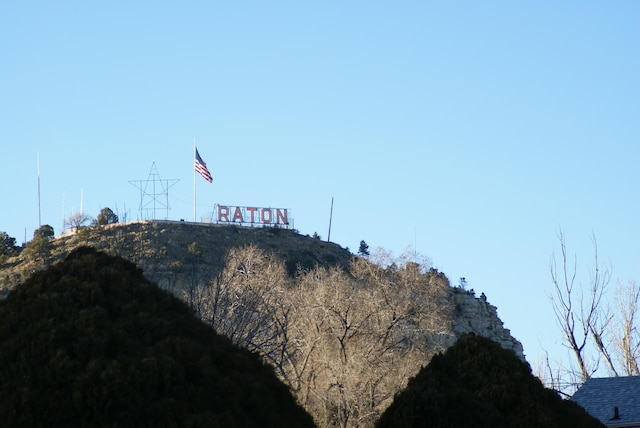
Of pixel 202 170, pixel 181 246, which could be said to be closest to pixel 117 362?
pixel 202 170

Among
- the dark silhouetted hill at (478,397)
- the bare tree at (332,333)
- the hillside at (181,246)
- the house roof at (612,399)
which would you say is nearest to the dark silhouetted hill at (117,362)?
the dark silhouetted hill at (478,397)

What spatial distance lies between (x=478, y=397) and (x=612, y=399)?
54.5 feet

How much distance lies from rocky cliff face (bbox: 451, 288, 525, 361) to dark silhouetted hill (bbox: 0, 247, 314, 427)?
71.4 metres

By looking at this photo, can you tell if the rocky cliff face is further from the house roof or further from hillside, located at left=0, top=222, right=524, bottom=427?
the house roof

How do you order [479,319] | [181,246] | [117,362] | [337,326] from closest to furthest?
[117,362] → [337,326] → [479,319] → [181,246]

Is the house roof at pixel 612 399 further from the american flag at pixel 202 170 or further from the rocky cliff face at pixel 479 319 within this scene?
the american flag at pixel 202 170

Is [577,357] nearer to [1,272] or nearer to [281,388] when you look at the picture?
[281,388]

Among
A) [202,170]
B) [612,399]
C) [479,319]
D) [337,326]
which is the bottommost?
[612,399]

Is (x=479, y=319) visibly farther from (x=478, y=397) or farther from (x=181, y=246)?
(x=478, y=397)

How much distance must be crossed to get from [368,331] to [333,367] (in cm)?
557

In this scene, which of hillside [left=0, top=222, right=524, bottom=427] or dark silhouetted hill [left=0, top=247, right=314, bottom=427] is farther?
hillside [left=0, top=222, right=524, bottom=427]

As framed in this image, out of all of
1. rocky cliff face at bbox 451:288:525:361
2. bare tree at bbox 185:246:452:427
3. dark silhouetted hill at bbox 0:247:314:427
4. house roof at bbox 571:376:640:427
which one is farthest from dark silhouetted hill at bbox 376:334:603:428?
rocky cliff face at bbox 451:288:525:361

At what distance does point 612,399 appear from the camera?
1289 inches

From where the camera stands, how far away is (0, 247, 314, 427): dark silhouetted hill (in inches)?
512
